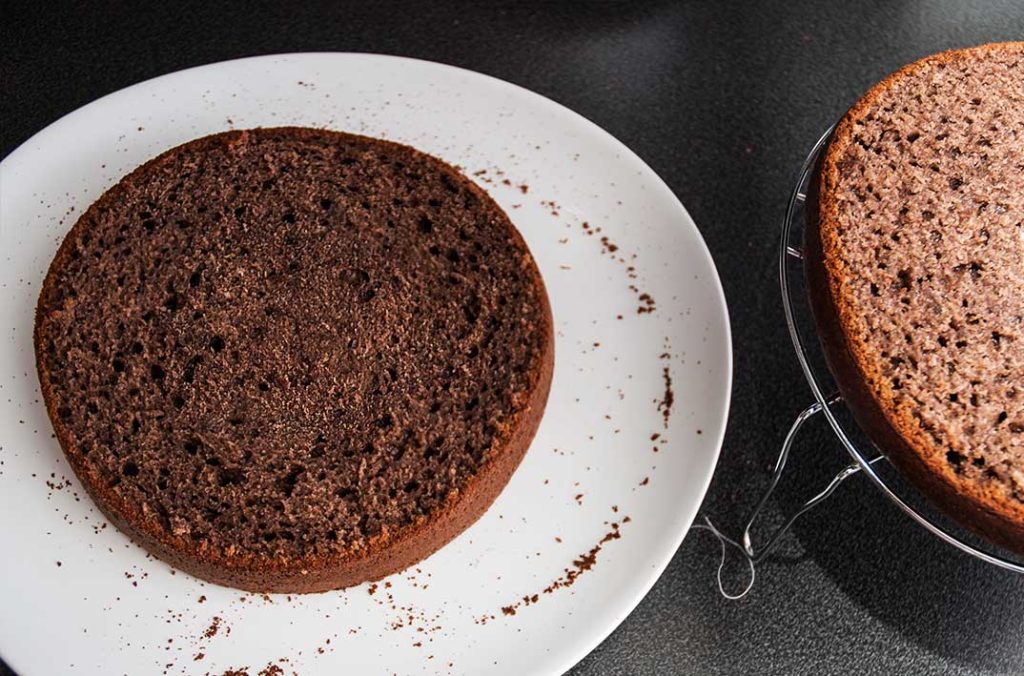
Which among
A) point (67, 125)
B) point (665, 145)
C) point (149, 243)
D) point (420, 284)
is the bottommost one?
point (665, 145)

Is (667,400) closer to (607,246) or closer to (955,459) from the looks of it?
(607,246)

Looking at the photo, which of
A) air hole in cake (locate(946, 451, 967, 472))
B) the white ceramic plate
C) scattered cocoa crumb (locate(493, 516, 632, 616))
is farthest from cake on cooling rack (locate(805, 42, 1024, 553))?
scattered cocoa crumb (locate(493, 516, 632, 616))

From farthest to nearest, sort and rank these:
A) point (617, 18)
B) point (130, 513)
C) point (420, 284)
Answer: point (617, 18) → point (420, 284) → point (130, 513)

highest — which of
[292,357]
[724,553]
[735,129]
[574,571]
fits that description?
[292,357]

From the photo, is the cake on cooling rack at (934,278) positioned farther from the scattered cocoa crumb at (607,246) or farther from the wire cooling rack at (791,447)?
the scattered cocoa crumb at (607,246)

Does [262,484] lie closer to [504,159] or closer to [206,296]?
[206,296]

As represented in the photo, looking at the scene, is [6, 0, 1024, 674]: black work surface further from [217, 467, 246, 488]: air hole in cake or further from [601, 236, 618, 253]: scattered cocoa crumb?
[217, 467, 246, 488]: air hole in cake

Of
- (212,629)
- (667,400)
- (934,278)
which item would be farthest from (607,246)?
(212,629)

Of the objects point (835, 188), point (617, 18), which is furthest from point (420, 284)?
point (617, 18)
